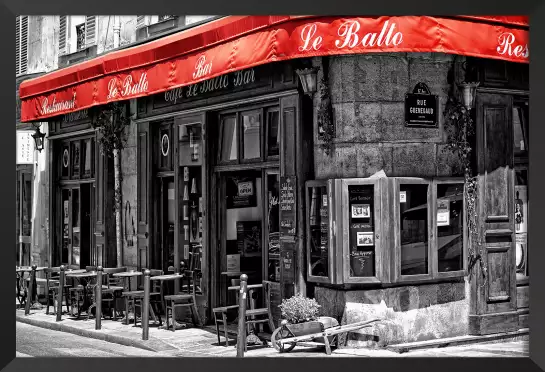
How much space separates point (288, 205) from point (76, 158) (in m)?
7.04

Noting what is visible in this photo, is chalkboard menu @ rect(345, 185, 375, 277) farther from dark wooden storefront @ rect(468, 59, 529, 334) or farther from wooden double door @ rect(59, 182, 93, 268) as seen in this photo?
Answer: wooden double door @ rect(59, 182, 93, 268)

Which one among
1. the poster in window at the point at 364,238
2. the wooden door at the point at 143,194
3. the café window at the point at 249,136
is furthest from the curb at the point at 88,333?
the poster in window at the point at 364,238

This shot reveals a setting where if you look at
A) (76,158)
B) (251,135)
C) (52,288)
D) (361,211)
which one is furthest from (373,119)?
(76,158)

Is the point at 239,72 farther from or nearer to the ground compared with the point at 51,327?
farther from the ground

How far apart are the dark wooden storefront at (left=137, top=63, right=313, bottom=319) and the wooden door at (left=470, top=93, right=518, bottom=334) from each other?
235 cm

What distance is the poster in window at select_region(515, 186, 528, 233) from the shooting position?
12.4 meters

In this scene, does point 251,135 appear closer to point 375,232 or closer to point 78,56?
point 375,232

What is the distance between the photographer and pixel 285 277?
11.3 metres

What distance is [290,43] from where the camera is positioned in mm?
10352

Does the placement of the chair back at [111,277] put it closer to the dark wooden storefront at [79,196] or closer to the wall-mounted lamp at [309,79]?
the dark wooden storefront at [79,196]

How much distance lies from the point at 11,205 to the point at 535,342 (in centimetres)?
544

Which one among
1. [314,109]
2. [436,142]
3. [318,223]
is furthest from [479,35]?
[318,223]

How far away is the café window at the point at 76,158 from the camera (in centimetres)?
1656

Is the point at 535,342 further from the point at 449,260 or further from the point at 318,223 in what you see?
the point at 318,223
